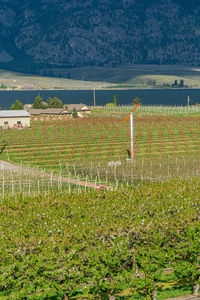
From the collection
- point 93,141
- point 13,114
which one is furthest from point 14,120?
point 93,141

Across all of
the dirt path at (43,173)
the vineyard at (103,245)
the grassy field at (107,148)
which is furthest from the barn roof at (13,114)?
the vineyard at (103,245)

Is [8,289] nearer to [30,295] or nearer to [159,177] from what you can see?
[30,295]

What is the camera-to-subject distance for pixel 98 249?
3706 cm

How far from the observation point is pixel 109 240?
38.1m

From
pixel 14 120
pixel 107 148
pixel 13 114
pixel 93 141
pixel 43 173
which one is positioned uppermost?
pixel 13 114

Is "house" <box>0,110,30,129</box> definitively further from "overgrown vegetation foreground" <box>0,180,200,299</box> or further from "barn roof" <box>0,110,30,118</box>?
"overgrown vegetation foreground" <box>0,180,200,299</box>

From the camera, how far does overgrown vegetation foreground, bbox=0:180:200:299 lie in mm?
34469

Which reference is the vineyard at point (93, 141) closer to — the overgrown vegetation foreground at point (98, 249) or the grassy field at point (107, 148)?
the grassy field at point (107, 148)

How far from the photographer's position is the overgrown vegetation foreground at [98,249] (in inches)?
1357

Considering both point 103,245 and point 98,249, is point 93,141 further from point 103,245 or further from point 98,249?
point 98,249

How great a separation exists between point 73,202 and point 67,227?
9352mm

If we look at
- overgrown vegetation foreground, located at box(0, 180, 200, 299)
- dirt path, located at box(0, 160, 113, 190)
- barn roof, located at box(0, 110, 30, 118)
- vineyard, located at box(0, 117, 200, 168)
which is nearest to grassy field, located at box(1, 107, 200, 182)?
vineyard, located at box(0, 117, 200, 168)

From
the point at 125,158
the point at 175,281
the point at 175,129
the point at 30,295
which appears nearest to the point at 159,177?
the point at 125,158

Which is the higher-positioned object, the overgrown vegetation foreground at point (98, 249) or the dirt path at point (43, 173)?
the overgrown vegetation foreground at point (98, 249)
